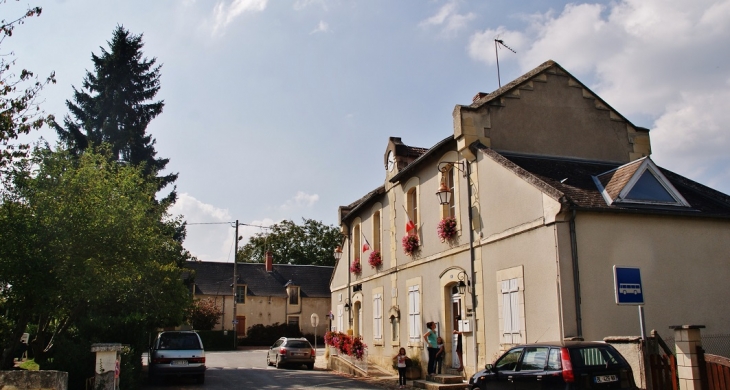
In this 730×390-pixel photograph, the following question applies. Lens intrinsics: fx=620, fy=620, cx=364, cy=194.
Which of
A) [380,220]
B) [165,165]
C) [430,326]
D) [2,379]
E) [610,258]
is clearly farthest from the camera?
[165,165]

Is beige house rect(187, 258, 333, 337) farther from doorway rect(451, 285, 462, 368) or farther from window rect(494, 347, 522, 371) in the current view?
window rect(494, 347, 522, 371)

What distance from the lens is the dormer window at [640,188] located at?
1307cm

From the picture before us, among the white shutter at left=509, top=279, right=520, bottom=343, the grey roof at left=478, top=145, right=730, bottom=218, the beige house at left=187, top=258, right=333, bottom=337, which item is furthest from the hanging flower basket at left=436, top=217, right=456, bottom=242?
the beige house at left=187, top=258, right=333, bottom=337

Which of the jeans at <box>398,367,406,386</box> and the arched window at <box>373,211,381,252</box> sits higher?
the arched window at <box>373,211,381,252</box>

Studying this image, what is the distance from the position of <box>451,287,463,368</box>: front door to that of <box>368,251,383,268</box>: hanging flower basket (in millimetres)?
5830

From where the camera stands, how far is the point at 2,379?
856cm

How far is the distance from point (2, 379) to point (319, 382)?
10.7 m

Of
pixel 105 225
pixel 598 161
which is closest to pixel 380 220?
pixel 598 161

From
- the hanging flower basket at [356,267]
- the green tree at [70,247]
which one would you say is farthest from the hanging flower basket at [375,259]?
the green tree at [70,247]

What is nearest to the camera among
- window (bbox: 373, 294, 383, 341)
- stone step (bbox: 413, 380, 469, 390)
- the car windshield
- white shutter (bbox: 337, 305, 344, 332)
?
stone step (bbox: 413, 380, 469, 390)

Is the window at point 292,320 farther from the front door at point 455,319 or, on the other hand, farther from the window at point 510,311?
the window at point 510,311

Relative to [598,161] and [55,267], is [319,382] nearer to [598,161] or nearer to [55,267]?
[55,267]

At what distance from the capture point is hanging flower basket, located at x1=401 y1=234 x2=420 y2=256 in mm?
19312

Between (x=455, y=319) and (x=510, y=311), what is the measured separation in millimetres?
3440
